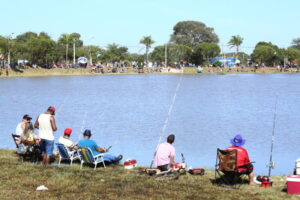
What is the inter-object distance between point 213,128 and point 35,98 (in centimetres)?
2548

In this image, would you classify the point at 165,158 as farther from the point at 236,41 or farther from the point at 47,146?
the point at 236,41

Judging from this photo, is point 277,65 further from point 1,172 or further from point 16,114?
point 1,172

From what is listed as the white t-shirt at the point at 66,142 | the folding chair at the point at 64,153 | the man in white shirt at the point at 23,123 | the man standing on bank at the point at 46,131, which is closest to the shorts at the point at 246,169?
the folding chair at the point at 64,153

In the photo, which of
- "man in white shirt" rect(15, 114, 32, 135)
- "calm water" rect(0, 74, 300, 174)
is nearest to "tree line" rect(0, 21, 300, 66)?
"calm water" rect(0, 74, 300, 174)

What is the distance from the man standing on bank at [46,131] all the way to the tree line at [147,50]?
84.1 meters

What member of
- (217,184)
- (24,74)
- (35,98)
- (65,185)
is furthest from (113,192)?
(24,74)

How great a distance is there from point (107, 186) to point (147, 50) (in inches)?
5125

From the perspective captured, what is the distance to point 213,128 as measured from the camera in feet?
95.7

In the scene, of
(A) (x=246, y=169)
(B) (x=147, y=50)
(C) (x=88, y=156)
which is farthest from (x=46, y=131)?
(B) (x=147, y=50)

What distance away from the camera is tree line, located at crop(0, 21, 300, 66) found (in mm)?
102375

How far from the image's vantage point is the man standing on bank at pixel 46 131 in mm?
14516

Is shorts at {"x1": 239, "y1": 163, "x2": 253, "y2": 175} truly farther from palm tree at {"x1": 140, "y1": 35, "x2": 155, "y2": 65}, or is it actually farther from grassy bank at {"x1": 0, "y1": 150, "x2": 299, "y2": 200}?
palm tree at {"x1": 140, "y1": 35, "x2": 155, "y2": 65}

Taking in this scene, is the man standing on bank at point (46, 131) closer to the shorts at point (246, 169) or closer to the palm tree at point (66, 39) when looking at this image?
the shorts at point (246, 169)

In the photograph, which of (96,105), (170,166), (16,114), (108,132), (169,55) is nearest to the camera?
(170,166)
